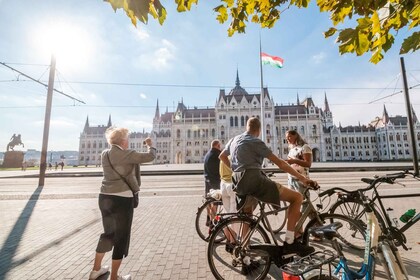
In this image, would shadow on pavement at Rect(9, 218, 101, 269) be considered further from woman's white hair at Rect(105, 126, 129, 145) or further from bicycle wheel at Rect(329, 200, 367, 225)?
bicycle wheel at Rect(329, 200, 367, 225)

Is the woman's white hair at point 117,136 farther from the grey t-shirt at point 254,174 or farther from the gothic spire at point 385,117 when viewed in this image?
the gothic spire at point 385,117

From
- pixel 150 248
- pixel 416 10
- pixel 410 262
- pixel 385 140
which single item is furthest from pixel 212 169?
pixel 385 140

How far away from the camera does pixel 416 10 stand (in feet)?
8.25

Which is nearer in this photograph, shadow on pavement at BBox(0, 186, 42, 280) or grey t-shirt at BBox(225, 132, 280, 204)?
grey t-shirt at BBox(225, 132, 280, 204)

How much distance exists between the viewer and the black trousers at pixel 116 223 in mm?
2920

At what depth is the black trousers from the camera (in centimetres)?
292

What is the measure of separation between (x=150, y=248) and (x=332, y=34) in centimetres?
440

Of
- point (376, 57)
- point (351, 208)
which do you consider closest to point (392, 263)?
point (376, 57)

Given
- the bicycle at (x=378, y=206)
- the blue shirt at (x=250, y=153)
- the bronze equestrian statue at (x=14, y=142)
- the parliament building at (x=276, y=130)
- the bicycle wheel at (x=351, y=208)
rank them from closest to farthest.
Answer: the bicycle at (x=378, y=206)
the blue shirt at (x=250, y=153)
the bicycle wheel at (x=351, y=208)
the bronze equestrian statue at (x=14, y=142)
the parliament building at (x=276, y=130)

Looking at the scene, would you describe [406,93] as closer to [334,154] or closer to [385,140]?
[334,154]

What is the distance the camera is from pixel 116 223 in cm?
291

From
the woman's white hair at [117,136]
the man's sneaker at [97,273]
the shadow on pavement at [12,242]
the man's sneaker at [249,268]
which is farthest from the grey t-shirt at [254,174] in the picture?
the shadow on pavement at [12,242]

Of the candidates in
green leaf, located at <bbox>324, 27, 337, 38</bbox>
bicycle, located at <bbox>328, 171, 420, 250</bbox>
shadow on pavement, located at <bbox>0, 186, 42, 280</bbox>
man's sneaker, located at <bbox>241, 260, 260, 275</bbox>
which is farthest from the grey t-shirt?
shadow on pavement, located at <bbox>0, 186, 42, 280</bbox>

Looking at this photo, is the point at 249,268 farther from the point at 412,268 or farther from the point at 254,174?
the point at 412,268
